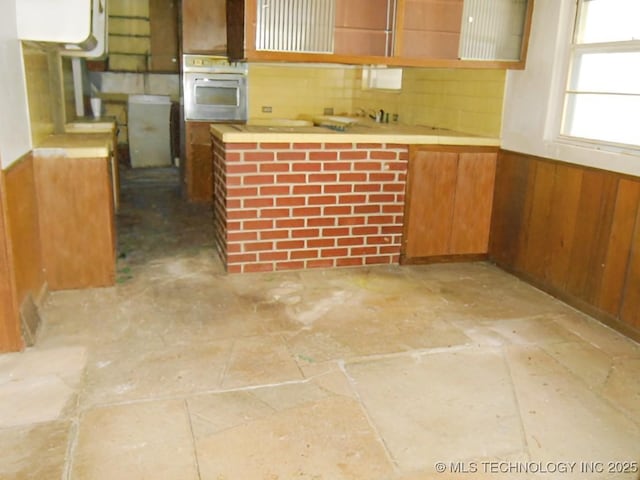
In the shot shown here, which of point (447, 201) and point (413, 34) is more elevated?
point (413, 34)

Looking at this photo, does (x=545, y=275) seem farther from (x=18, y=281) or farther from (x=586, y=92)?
(x=18, y=281)

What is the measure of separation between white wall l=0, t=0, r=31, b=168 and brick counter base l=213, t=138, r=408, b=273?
4.02 feet

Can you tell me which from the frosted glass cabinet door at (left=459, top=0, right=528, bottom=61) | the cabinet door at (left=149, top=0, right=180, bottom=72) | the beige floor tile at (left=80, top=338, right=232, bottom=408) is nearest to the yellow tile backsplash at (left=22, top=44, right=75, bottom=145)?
the beige floor tile at (left=80, top=338, right=232, bottom=408)

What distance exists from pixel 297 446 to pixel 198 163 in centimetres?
445

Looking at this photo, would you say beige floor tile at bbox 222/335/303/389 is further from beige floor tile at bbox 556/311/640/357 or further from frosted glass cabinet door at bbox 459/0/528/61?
frosted glass cabinet door at bbox 459/0/528/61

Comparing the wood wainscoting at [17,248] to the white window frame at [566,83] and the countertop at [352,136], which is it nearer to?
the countertop at [352,136]

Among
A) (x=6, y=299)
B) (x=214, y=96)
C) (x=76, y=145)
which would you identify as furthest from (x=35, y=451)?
(x=214, y=96)

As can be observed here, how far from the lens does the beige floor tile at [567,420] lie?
2.09 meters

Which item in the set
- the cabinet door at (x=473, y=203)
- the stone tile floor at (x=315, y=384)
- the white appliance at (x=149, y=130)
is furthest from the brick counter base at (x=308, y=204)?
Answer: the white appliance at (x=149, y=130)

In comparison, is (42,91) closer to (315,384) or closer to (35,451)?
(35,451)

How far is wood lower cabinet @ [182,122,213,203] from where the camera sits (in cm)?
593

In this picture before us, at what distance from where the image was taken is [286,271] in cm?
402

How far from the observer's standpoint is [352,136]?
154 inches

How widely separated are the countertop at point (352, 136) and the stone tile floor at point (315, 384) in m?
0.98
